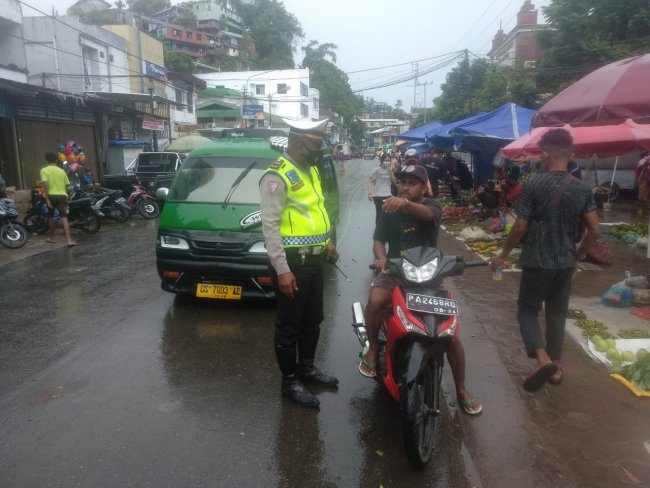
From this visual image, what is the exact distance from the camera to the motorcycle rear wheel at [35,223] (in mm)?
12031

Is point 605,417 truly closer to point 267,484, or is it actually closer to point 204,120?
point 267,484

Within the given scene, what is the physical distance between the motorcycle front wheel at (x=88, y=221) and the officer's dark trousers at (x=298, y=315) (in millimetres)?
10053

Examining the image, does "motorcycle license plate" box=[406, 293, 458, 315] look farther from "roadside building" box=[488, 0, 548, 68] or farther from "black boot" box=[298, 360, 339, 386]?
"roadside building" box=[488, 0, 548, 68]

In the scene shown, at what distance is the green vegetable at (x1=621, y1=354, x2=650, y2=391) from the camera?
13.2ft

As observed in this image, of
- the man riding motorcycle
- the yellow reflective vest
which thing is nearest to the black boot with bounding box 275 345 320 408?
the man riding motorcycle

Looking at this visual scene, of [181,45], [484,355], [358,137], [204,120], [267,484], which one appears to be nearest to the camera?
[267,484]

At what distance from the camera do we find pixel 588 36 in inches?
781

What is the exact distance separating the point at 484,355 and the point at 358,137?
90.4 metres

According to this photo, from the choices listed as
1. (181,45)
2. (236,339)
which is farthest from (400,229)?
(181,45)

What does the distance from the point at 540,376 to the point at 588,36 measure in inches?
803

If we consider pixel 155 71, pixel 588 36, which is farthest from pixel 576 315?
pixel 155 71

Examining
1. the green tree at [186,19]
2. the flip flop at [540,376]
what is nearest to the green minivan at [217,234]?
the flip flop at [540,376]

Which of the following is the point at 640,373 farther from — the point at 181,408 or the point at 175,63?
the point at 175,63

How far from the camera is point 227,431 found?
11.4 ft
